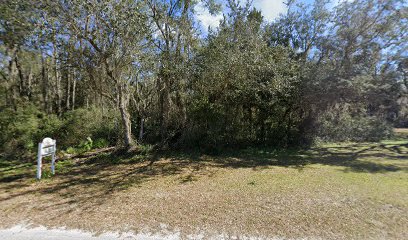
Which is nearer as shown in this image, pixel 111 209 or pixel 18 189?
pixel 111 209

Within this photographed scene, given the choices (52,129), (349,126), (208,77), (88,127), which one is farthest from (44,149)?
(349,126)

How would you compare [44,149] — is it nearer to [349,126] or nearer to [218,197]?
[218,197]

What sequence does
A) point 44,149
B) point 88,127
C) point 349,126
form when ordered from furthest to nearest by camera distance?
point 349,126 → point 88,127 → point 44,149

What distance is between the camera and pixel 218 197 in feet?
14.0

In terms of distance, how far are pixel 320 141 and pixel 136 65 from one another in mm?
9227

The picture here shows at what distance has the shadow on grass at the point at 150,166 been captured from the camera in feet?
15.3

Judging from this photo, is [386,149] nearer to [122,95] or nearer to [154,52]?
[154,52]

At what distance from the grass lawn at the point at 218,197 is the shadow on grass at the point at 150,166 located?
0.03 m

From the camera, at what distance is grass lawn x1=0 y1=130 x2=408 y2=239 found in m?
3.15

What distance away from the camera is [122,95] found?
7.73 meters

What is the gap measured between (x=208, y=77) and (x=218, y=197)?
520 cm

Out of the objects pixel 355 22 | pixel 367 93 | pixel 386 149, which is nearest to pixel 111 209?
pixel 367 93

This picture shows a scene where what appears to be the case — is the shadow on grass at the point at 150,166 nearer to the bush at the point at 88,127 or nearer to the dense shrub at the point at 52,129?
the dense shrub at the point at 52,129

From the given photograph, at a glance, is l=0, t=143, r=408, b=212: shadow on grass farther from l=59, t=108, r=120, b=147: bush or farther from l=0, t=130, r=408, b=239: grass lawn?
l=59, t=108, r=120, b=147: bush
